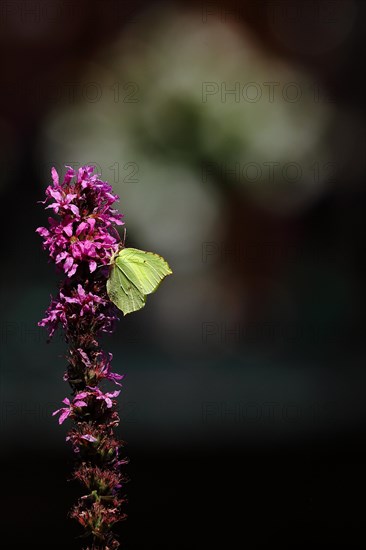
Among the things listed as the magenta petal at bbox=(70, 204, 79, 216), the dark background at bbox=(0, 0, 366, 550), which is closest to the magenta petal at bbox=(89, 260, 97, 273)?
the magenta petal at bbox=(70, 204, 79, 216)

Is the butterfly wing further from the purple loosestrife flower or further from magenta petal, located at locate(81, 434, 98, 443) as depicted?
magenta petal, located at locate(81, 434, 98, 443)

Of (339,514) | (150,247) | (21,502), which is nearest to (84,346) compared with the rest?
(339,514)

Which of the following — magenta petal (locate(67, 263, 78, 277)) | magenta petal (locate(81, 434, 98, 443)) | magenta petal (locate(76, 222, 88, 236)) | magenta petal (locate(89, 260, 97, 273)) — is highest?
magenta petal (locate(76, 222, 88, 236))

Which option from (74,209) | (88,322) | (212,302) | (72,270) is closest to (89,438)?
(88,322)

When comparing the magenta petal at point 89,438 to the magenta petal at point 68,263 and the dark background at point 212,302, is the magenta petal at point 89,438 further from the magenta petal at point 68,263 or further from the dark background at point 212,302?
the dark background at point 212,302

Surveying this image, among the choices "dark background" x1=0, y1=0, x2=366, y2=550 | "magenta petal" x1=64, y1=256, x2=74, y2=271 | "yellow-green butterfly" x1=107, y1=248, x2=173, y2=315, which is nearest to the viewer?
"magenta petal" x1=64, y1=256, x2=74, y2=271
